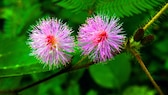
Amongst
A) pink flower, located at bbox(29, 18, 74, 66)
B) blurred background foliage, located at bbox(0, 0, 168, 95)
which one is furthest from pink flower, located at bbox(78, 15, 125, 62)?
blurred background foliage, located at bbox(0, 0, 168, 95)

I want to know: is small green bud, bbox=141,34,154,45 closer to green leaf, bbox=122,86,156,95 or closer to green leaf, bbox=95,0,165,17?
green leaf, bbox=95,0,165,17

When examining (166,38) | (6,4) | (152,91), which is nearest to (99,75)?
(152,91)

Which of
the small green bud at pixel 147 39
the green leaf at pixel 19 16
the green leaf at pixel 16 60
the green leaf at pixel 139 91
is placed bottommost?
the green leaf at pixel 139 91

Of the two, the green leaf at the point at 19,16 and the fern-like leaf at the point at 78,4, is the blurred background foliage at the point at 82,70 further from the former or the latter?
the fern-like leaf at the point at 78,4

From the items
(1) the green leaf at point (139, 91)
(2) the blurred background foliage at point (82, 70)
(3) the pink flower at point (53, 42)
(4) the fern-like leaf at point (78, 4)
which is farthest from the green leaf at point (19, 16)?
(3) the pink flower at point (53, 42)

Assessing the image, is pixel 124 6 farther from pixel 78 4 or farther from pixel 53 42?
pixel 53 42

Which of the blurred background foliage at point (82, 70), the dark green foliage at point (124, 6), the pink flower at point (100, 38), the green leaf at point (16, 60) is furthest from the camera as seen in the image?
the blurred background foliage at point (82, 70)

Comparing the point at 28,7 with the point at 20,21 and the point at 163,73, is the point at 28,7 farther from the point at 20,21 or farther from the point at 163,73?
the point at 163,73

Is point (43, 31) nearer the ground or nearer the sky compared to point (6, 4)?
nearer the ground
